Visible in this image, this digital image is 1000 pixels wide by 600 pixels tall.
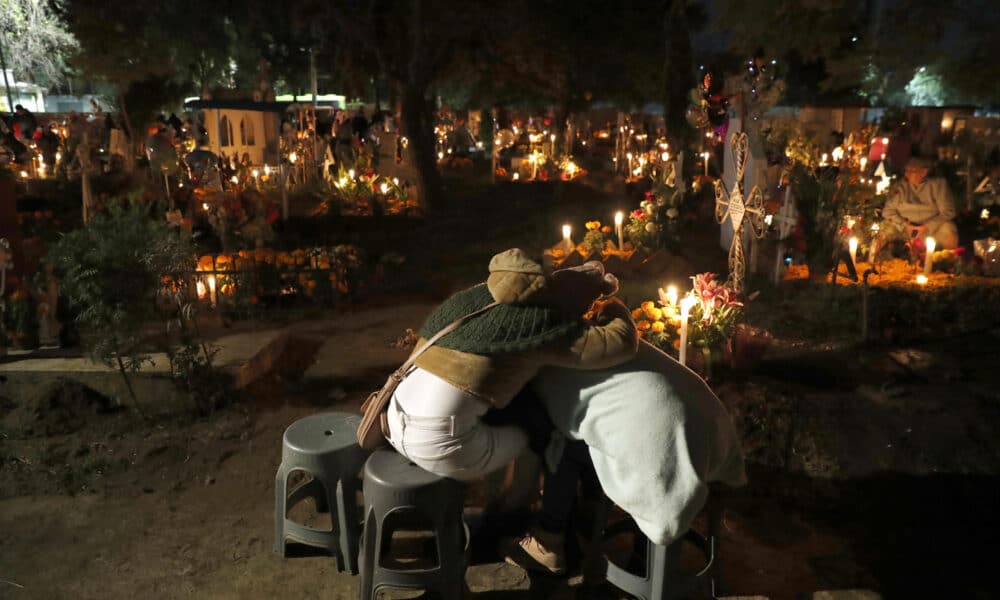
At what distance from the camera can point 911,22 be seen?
17094mm

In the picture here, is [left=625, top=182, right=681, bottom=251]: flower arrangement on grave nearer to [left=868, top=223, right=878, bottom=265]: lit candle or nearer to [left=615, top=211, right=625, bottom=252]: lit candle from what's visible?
[left=615, top=211, right=625, bottom=252]: lit candle

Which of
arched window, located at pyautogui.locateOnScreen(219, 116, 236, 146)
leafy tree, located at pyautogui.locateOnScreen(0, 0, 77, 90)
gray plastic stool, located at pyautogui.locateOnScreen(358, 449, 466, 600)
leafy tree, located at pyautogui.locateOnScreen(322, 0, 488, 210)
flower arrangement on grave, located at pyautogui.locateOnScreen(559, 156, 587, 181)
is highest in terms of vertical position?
leafy tree, located at pyautogui.locateOnScreen(0, 0, 77, 90)

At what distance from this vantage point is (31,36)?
31.9m

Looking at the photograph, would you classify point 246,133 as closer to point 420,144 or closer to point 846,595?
point 420,144

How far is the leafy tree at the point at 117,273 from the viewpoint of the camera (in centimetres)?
580

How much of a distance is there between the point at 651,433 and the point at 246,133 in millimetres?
17032

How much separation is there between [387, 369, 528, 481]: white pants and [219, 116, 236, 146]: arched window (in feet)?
48.9

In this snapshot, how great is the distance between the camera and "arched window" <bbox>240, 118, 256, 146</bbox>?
18125 mm

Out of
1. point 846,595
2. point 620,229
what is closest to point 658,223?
point 620,229

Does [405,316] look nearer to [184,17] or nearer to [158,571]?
[158,571]

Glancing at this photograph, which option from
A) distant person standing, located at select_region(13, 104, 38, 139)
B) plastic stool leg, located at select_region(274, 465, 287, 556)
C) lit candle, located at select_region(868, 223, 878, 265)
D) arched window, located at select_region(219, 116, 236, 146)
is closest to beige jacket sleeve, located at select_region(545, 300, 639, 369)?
plastic stool leg, located at select_region(274, 465, 287, 556)

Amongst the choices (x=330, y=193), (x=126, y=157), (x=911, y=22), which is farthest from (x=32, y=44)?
(x=911, y=22)

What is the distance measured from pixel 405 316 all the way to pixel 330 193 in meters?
7.93

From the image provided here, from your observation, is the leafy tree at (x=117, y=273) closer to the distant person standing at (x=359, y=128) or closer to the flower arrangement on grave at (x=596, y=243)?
the flower arrangement on grave at (x=596, y=243)
